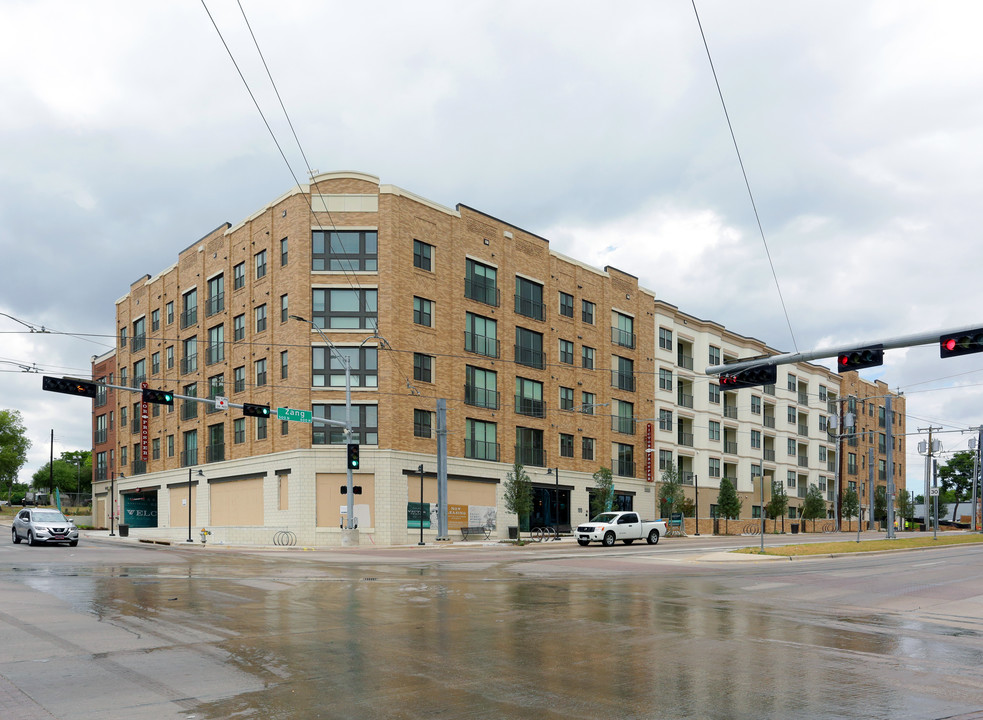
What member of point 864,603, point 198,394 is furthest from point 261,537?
point 864,603

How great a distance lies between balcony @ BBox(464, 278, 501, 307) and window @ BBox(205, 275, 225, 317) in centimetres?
1678

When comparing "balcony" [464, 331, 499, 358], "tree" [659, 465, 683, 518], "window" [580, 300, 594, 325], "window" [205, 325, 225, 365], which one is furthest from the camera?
"tree" [659, 465, 683, 518]

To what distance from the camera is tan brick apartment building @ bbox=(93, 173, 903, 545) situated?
47.8 meters

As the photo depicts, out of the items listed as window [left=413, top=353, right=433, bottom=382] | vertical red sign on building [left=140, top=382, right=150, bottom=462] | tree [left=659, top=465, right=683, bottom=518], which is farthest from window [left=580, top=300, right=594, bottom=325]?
vertical red sign on building [left=140, top=382, right=150, bottom=462]

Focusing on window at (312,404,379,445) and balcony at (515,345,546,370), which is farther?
balcony at (515,345,546,370)

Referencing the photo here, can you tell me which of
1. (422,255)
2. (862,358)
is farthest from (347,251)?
(862,358)

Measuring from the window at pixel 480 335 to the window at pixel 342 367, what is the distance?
7.39 metres

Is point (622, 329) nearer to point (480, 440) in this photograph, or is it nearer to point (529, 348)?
point (529, 348)

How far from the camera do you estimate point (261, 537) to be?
1949 inches

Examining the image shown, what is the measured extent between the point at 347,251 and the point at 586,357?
21923 millimetres

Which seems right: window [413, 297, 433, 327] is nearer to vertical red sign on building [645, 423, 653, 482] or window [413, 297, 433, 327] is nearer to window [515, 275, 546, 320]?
window [515, 275, 546, 320]

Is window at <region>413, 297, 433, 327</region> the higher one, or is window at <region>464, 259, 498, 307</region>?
window at <region>464, 259, 498, 307</region>

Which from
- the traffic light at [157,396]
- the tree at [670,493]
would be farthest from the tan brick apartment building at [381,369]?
the traffic light at [157,396]

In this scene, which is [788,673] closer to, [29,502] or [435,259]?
[435,259]
